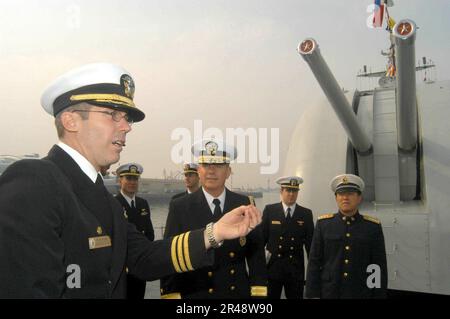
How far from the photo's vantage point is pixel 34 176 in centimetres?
111

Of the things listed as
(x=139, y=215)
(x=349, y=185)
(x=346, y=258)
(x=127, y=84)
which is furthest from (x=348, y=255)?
(x=139, y=215)

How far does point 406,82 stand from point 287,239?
6.64 ft

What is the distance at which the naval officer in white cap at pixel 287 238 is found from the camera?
4309 mm

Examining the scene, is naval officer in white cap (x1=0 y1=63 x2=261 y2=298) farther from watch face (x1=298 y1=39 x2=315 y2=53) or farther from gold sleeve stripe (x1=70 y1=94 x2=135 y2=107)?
watch face (x1=298 y1=39 x2=315 y2=53)

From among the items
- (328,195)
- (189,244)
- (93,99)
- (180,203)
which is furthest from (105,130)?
(328,195)

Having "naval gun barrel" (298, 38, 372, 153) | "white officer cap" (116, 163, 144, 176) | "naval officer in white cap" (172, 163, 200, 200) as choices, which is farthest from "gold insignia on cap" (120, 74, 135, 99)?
"naval officer in white cap" (172, 163, 200, 200)

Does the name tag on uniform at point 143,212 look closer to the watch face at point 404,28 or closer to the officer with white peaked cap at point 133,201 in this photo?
the officer with white peaked cap at point 133,201

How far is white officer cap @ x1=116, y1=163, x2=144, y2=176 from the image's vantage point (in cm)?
495

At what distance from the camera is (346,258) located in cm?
306

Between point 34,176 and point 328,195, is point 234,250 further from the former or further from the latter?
point 328,195

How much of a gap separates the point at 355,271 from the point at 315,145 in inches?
77.6

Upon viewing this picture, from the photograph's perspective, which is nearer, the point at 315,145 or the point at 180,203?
the point at 180,203

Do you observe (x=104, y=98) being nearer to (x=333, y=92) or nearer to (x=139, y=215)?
(x=333, y=92)
